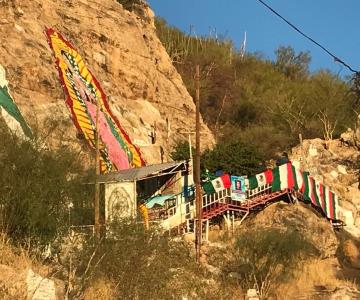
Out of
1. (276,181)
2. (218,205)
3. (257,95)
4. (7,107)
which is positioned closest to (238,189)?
(218,205)

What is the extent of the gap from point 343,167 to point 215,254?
64.7 feet

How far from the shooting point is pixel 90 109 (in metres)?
31.0

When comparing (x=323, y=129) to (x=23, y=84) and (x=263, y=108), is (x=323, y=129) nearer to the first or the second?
(x=263, y=108)

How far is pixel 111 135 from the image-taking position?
1227 inches

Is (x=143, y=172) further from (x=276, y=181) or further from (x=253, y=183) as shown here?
(x=276, y=181)

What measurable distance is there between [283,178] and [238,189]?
2.45 m

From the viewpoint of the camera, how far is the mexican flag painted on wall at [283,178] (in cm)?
2916

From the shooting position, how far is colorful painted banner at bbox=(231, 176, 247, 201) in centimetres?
2828

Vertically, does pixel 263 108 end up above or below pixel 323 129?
above

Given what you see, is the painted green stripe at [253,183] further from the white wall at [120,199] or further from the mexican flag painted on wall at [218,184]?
the white wall at [120,199]

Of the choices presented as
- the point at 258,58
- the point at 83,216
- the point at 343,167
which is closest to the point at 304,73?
the point at 258,58

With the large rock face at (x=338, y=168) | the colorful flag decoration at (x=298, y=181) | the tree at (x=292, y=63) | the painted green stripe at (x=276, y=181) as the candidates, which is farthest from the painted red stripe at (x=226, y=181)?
the tree at (x=292, y=63)

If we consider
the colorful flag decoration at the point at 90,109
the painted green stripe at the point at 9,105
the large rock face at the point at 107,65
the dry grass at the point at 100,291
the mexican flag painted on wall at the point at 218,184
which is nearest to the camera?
the dry grass at the point at 100,291

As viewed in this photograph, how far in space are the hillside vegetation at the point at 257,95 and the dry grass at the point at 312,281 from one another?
66.8 feet
